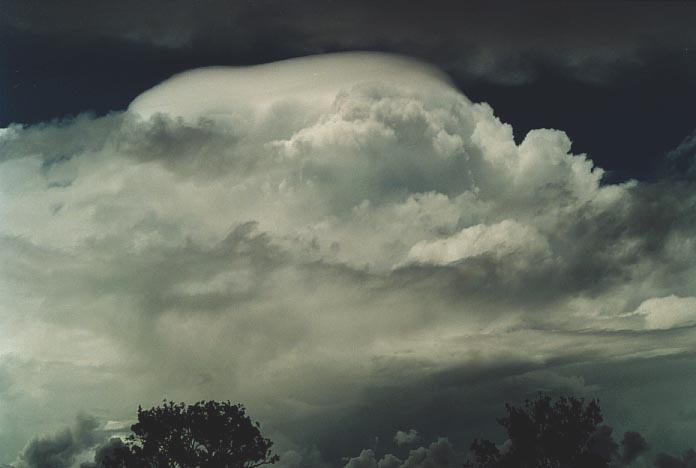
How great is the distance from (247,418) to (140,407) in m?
11.6

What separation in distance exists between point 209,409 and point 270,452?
810cm

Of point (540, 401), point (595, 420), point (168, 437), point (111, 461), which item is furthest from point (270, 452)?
point (595, 420)

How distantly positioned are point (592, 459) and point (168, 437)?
45195mm

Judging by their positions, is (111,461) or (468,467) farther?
(468,467)

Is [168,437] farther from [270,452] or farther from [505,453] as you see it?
[505,453]

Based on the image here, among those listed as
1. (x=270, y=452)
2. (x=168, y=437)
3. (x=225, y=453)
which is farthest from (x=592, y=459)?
(x=168, y=437)

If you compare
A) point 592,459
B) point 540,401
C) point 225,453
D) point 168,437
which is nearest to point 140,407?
point 168,437

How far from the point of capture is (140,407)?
72.2 meters

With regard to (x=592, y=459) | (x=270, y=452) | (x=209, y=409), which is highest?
(x=209, y=409)

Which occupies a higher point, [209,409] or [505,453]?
[209,409]

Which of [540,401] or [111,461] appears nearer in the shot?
[111,461]

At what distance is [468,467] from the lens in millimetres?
77875

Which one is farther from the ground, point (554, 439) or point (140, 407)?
point (140, 407)

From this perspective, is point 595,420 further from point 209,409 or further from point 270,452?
point 209,409
